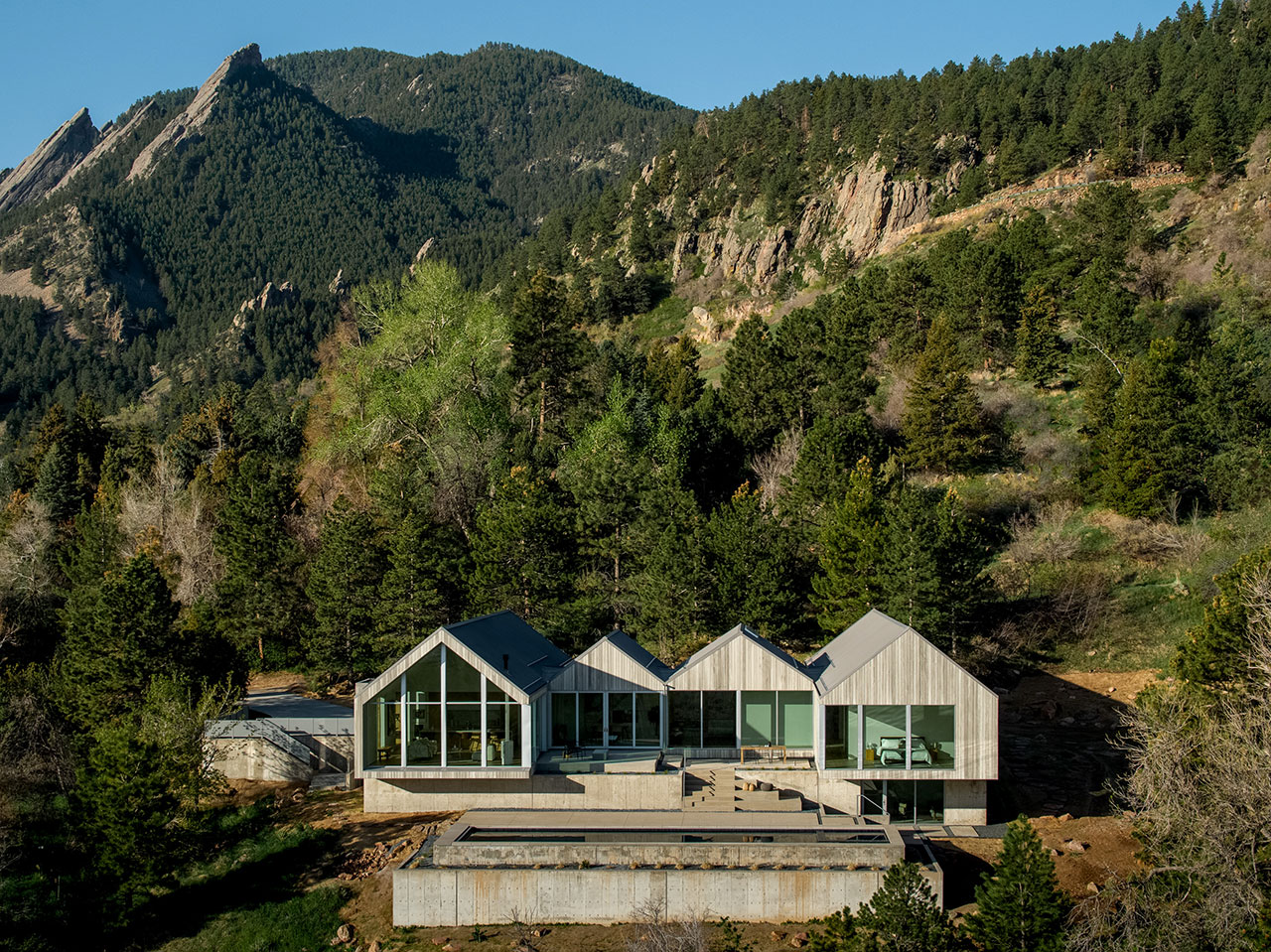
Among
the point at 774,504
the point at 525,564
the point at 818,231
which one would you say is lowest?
the point at 525,564

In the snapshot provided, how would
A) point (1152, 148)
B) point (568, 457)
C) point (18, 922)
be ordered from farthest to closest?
point (1152, 148) < point (568, 457) < point (18, 922)

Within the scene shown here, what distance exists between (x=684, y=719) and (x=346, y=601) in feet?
48.7

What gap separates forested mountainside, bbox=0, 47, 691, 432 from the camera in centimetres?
11806

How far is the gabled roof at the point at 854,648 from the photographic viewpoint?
82.9 feet

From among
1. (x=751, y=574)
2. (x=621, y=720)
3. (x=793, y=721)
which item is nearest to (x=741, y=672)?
(x=793, y=721)

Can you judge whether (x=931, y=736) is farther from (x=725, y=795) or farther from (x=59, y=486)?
(x=59, y=486)

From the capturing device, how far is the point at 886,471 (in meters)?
39.0

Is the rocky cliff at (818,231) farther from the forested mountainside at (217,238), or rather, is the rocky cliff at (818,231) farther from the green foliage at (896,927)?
the green foliage at (896,927)

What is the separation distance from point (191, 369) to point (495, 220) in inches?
2837

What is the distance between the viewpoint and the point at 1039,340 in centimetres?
4812

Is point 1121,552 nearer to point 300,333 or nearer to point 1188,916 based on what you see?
point 1188,916

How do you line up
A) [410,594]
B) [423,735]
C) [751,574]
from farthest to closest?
1. [410,594]
2. [751,574]
3. [423,735]

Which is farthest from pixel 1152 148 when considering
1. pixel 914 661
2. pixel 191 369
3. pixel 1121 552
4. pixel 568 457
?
pixel 191 369

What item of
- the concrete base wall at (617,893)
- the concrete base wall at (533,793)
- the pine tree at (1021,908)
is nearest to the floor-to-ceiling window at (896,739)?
the concrete base wall at (617,893)
